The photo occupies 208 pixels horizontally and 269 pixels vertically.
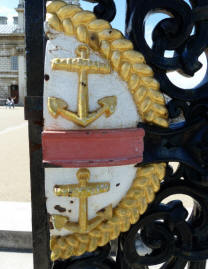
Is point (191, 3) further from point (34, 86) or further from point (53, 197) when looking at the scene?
point (53, 197)

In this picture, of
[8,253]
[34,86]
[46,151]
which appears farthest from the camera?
[8,253]

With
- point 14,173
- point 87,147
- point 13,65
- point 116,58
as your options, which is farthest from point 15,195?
point 13,65

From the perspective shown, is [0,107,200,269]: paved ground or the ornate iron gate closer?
the ornate iron gate

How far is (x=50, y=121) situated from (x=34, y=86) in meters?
0.16

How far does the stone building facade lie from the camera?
72.6ft

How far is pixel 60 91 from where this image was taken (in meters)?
0.59

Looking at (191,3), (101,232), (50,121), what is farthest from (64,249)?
(191,3)

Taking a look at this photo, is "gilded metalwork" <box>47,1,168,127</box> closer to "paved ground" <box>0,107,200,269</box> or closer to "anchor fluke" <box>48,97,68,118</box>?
"anchor fluke" <box>48,97,68,118</box>

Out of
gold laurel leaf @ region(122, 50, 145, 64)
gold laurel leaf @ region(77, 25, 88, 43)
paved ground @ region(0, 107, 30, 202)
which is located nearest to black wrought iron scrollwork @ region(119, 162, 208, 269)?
gold laurel leaf @ region(122, 50, 145, 64)

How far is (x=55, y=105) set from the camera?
579mm

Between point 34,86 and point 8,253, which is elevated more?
point 34,86

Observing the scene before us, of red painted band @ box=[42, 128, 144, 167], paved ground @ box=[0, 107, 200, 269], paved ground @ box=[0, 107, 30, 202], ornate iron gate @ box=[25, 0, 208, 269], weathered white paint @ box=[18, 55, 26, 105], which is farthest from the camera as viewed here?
weathered white paint @ box=[18, 55, 26, 105]

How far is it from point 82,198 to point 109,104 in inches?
10.9

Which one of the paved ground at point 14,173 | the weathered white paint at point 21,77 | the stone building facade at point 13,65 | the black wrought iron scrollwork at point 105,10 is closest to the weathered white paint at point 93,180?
the black wrought iron scrollwork at point 105,10
